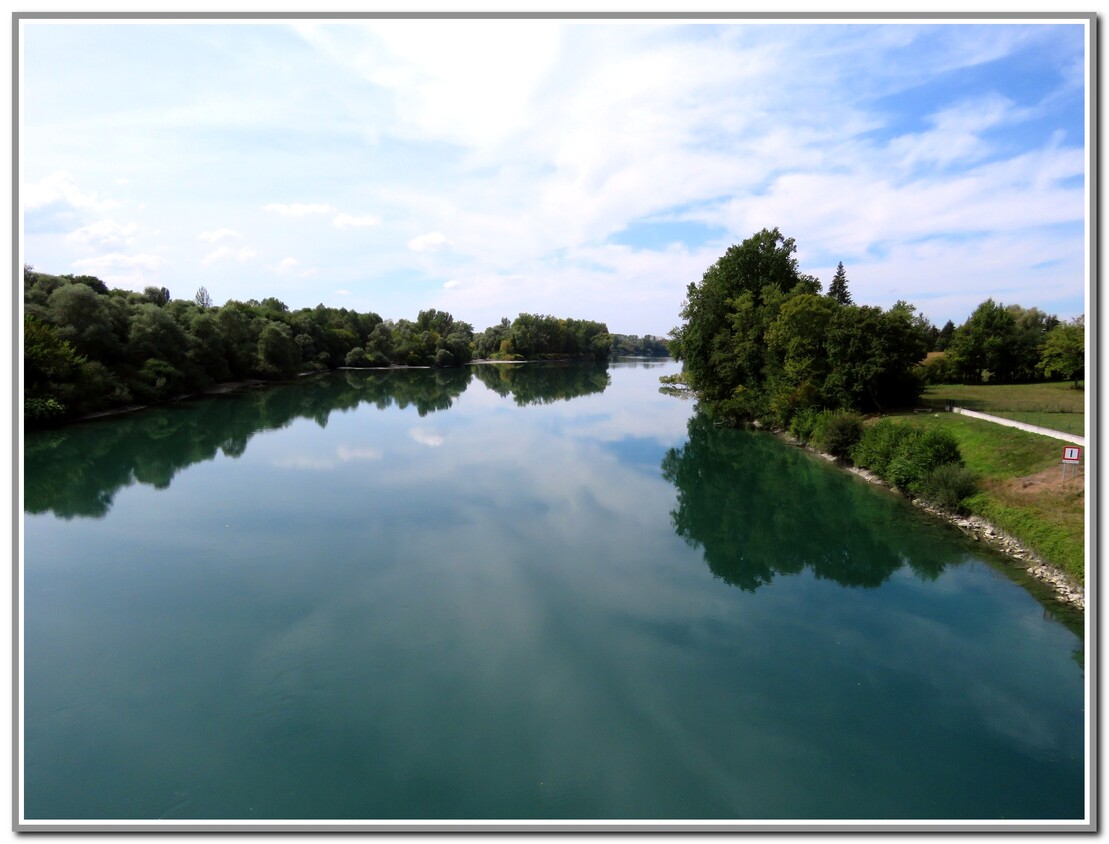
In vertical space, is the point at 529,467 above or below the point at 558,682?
above

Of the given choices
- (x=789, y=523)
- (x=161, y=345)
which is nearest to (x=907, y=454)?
(x=789, y=523)

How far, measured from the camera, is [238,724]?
8.47m

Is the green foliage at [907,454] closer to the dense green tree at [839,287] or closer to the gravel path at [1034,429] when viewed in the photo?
the gravel path at [1034,429]

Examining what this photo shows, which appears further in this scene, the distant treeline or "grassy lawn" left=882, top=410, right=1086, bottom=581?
the distant treeline

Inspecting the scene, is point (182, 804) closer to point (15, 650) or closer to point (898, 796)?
point (15, 650)

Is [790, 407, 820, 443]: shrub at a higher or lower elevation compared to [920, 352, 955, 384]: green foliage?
lower

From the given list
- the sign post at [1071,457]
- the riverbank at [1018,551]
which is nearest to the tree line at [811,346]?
the riverbank at [1018,551]

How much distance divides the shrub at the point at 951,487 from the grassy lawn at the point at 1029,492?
0.31 m

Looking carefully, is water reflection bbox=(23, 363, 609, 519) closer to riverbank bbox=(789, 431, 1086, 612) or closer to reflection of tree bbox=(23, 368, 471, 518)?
reflection of tree bbox=(23, 368, 471, 518)

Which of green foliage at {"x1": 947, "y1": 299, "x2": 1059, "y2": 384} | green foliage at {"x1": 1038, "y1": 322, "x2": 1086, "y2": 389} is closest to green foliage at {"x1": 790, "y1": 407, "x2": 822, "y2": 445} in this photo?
green foliage at {"x1": 1038, "y1": 322, "x2": 1086, "y2": 389}

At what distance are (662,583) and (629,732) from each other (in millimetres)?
5740

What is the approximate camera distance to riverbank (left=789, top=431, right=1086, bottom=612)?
42.2 feet

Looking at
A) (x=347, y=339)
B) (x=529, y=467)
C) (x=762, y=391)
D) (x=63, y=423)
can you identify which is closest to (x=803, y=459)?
(x=762, y=391)

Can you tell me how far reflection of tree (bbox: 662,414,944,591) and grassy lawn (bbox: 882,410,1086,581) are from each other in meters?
2.09
